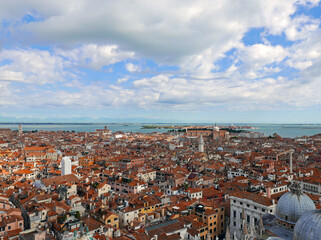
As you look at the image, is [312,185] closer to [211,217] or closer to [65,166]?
[211,217]

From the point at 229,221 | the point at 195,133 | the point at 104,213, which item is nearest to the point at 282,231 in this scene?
the point at 229,221

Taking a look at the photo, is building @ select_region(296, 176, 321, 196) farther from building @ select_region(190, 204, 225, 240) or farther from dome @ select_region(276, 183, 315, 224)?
dome @ select_region(276, 183, 315, 224)


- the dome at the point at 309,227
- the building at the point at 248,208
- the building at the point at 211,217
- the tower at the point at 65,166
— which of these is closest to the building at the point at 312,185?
the building at the point at 248,208

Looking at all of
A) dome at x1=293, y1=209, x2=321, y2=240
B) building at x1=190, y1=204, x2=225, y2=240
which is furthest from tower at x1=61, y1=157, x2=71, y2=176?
dome at x1=293, y1=209, x2=321, y2=240

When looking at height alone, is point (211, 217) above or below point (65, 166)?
below

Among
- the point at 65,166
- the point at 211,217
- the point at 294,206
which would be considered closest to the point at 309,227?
the point at 294,206

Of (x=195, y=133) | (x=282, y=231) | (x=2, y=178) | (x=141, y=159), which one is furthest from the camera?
(x=195, y=133)

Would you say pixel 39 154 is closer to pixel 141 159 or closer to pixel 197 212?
pixel 141 159
